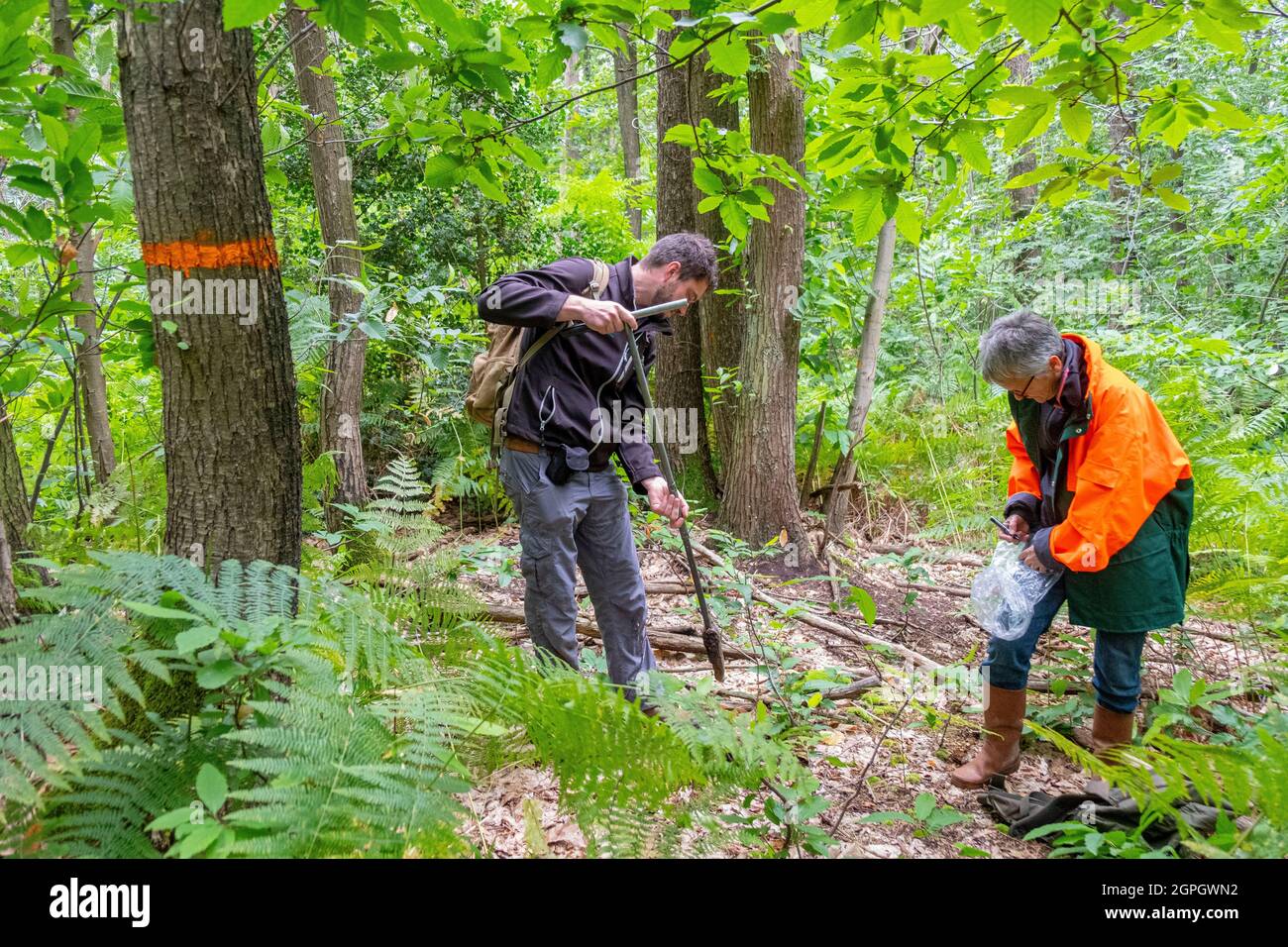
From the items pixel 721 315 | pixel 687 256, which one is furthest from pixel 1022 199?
pixel 687 256

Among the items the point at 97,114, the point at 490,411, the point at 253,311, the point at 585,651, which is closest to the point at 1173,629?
the point at 585,651

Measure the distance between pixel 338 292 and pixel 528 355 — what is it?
4003 mm

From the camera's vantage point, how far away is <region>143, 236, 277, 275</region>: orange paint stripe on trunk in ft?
6.31

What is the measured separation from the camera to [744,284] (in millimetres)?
5844

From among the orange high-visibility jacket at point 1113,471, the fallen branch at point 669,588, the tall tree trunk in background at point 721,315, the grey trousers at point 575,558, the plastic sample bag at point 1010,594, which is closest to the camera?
the orange high-visibility jacket at point 1113,471

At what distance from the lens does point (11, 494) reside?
2.98m

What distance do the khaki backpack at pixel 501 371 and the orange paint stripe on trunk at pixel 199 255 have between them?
1335 mm

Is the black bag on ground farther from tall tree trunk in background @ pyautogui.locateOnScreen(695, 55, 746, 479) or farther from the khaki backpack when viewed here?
tall tree trunk in background @ pyautogui.locateOnScreen(695, 55, 746, 479)

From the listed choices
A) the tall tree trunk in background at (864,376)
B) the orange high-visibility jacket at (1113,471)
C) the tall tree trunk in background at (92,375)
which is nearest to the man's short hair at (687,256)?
the orange high-visibility jacket at (1113,471)

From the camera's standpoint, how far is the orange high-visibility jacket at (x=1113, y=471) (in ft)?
8.89

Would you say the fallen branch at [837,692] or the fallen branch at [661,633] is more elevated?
the fallen branch at [661,633]

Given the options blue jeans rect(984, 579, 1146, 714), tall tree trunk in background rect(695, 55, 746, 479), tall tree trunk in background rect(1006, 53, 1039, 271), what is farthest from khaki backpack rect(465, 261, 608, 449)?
tall tree trunk in background rect(1006, 53, 1039, 271)

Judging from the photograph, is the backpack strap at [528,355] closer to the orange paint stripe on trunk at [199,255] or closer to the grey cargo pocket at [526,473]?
the grey cargo pocket at [526,473]

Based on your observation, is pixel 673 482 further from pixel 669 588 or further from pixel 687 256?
pixel 669 588
